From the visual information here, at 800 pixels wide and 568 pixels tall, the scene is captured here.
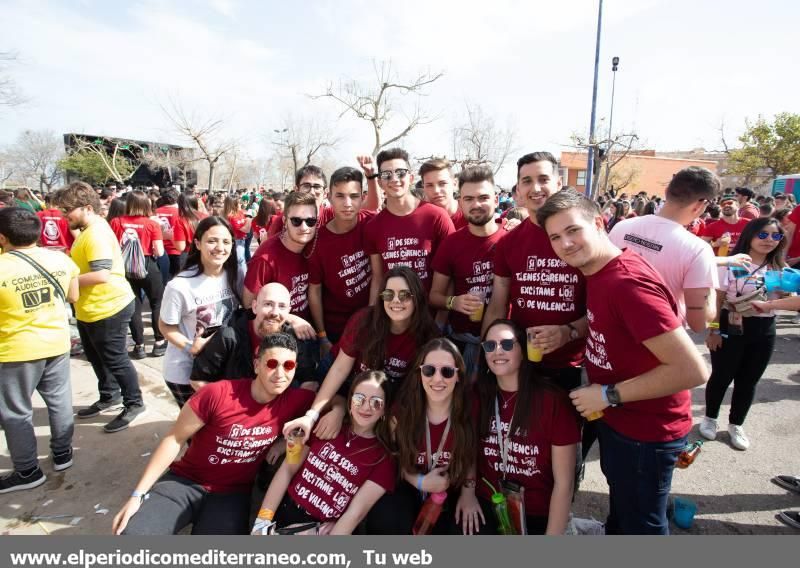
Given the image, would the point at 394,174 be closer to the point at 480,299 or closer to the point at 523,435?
the point at 480,299

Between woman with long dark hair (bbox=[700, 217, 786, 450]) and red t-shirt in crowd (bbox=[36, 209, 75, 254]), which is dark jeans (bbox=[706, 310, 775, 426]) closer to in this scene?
woman with long dark hair (bbox=[700, 217, 786, 450])

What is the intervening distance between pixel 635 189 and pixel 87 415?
52.1 meters

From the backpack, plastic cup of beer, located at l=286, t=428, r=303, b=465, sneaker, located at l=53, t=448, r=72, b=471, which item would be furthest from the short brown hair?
plastic cup of beer, located at l=286, t=428, r=303, b=465

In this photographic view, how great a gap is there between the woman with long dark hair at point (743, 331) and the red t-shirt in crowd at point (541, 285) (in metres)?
1.62

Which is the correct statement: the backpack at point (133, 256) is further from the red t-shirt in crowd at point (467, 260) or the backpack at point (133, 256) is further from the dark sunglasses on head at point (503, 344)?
the dark sunglasses on head at point (503, 344)

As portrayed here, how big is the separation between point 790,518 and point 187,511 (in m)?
3.92

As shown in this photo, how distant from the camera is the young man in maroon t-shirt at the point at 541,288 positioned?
2487 millimetres

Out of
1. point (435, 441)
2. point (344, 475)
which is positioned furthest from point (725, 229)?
point (344, 475)

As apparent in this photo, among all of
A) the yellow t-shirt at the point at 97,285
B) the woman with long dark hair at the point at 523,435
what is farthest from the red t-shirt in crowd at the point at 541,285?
the yellow t-shirt at the point at 97,285

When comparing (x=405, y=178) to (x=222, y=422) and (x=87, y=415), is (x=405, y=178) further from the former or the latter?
(x=87, y=415)

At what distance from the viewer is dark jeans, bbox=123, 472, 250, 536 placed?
2.35 meters

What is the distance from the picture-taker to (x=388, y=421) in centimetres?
259

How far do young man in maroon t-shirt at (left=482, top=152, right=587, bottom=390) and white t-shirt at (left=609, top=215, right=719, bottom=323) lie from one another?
478mm
